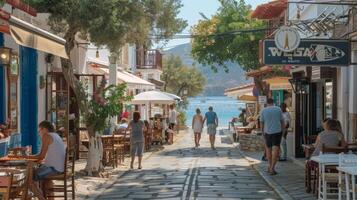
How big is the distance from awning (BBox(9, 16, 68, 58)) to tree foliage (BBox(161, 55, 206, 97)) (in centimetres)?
5697

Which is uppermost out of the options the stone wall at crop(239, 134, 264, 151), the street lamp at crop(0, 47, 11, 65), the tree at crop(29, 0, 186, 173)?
the tree at crop(29, 0, 186, 173)

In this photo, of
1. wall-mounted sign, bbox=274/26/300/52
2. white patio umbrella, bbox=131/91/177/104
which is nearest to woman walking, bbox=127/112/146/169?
wall-mounted sign, bbox=274/26/300/52

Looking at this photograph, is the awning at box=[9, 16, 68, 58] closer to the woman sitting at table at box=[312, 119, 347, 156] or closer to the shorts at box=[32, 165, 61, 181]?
the shorts at box=[32, 165, 61, 181]

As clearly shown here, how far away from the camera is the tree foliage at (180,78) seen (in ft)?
226

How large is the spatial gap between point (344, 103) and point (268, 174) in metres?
2.73

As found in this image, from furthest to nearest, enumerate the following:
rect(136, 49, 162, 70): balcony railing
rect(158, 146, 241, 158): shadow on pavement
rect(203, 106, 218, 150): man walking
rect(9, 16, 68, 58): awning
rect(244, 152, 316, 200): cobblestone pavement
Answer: rect(136, 49, 162, 70): balcony railing, rect(203, 106, 218, 150): man walking, rect(158, 146, 241, 158): shadow on pavement, rect(244, 152, 316, 200): cobblestone pavement, rect(9, 16, 68, 58): awning

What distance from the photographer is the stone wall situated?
2600cm

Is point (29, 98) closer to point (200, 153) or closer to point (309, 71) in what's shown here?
point (309, 71)

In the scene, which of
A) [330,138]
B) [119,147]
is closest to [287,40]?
[330,138]

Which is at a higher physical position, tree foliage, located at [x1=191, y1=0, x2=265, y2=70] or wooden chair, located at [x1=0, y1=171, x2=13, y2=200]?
tree foliage, located at [x1=191, y1=0, x2=265, y2=70]

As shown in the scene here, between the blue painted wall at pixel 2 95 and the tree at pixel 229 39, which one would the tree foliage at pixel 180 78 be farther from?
the blue painted wall at pixel 2 95

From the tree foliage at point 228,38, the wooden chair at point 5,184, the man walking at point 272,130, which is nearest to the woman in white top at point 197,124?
the tree foliage at point 228,38

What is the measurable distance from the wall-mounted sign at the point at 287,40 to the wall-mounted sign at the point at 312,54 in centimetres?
13

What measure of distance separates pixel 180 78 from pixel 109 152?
165 ft
